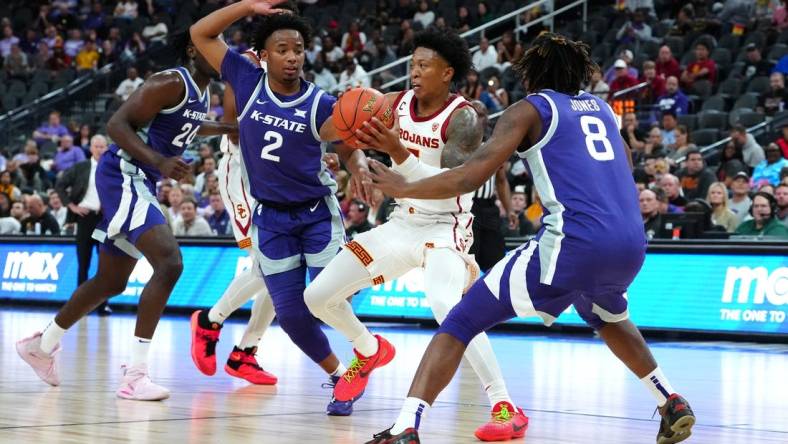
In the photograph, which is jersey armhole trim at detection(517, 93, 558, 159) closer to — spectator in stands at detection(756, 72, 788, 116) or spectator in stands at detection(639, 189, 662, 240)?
spectator in stands at detection(639, 189, 662, 240)

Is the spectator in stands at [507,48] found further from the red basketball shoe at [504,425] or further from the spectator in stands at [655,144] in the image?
the red basketball shoe at [504,425]

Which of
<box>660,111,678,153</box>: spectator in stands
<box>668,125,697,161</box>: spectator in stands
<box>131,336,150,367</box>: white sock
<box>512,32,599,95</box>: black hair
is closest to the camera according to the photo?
<box>512,32,599,95</box>: black hair

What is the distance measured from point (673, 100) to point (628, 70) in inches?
48.2

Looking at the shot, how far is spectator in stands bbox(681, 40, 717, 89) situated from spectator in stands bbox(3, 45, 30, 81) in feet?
48.4

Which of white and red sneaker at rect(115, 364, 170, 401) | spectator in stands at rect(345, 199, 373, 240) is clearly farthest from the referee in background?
white and red sneaker at rect(115, 364, 170, 401)

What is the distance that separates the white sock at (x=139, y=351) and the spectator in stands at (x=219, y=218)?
8404 millimetres

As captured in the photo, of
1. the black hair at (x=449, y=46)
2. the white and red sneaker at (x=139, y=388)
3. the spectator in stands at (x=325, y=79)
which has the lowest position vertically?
the white and red sneaker at (x=139, y=388)

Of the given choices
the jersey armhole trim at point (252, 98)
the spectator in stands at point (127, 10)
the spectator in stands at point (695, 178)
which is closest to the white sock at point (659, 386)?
the jersey armhole trim at point (252, 98)

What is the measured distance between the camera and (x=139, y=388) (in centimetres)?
654

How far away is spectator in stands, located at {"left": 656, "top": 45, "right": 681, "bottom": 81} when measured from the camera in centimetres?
1683

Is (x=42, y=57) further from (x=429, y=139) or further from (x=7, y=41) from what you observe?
(x=429, y=139)

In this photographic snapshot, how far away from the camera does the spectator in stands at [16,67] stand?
2569cm

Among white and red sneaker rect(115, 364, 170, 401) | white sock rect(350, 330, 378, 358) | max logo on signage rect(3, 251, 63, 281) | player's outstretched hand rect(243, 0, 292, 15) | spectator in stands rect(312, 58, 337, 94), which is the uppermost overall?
spectator in stands rect(312, 58, 337, 94)

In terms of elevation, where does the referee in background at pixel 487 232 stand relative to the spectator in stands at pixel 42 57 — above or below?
below
